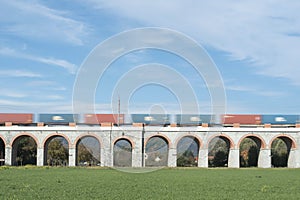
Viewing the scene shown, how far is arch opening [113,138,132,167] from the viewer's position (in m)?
66.4

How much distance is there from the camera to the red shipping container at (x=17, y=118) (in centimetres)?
7144

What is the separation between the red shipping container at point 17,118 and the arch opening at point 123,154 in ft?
44.7

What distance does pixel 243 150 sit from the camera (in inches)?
3275

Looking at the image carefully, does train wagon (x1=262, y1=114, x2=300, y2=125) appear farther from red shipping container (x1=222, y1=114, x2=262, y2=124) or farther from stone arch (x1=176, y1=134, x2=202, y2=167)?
stone arch (x1=176, y1=134, x2=202, y2=167)

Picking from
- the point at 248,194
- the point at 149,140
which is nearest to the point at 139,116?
the point at 149,140

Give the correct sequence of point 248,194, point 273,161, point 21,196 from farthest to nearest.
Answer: point 273,161, point 248,194, point 21,196

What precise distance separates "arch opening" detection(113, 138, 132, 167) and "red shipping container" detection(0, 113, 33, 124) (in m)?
13.6

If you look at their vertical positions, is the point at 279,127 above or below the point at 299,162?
above

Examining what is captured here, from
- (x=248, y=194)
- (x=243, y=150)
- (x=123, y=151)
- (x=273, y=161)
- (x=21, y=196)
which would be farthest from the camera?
(x=243, y=150)

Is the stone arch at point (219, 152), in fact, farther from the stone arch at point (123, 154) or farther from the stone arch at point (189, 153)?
the stone arch at point (123, 154)

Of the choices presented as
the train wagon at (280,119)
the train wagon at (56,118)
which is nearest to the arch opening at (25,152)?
the train wagon at (56,118)

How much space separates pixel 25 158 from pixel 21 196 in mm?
58968

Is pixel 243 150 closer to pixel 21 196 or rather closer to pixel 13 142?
pixel 13 142

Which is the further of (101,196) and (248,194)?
(248,194)
